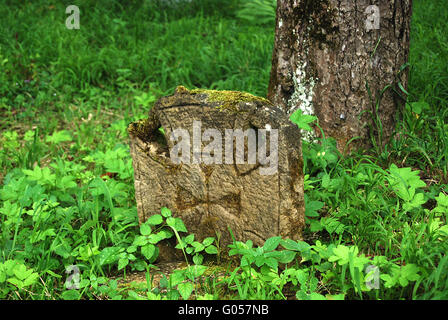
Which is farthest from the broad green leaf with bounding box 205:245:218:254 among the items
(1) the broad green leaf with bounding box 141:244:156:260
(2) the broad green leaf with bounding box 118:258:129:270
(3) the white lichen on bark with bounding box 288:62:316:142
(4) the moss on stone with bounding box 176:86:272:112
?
(3) the white lichen on bark with bounding box 288:62:316:142

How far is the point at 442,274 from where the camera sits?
1.90 meters

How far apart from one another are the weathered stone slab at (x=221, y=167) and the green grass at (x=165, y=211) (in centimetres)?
11

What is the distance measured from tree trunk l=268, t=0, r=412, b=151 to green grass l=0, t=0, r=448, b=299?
20 centimetres

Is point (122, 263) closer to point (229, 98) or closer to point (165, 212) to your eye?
point (165, 212)

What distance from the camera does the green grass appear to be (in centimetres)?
207

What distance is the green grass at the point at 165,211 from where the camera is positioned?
2074mm

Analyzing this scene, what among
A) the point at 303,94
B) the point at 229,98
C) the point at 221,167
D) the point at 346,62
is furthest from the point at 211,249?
the point at 346,62

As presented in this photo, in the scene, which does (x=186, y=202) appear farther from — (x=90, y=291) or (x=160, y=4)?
(x=160, y=4)

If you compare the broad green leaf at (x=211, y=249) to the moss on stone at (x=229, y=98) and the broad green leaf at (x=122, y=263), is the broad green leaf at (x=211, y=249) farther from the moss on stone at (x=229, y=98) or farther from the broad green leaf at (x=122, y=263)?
the moss on stone at (x=229, y=98)

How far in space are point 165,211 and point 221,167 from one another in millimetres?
394

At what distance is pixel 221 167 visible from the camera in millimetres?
2279

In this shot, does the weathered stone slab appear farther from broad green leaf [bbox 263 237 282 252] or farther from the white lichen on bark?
the white lichen on bark

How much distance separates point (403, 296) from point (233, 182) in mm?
943

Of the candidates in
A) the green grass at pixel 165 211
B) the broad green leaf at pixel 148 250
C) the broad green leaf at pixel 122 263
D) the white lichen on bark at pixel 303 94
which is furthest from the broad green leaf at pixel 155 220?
the white lichen on bark at pixel 303 94
